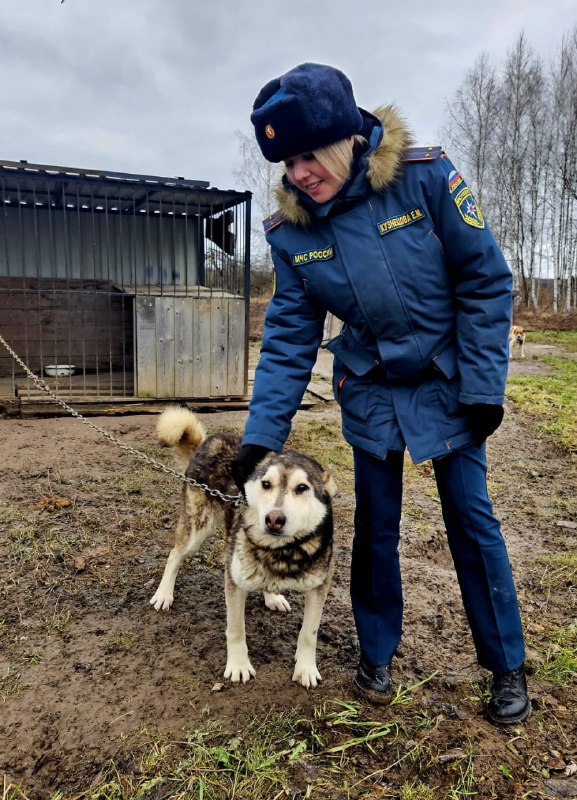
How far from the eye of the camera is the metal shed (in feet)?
23.5

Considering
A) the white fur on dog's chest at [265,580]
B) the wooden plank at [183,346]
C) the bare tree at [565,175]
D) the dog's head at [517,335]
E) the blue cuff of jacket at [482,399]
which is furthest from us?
Answer: the bare tree at [565,175]

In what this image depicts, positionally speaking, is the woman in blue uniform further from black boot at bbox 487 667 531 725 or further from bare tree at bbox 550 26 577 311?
bare tree at bbox 550 26 577 311

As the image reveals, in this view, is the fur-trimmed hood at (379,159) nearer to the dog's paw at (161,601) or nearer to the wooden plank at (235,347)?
the dog's paw at (161,601)

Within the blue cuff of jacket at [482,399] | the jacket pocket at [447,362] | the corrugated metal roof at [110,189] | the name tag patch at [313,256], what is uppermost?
the corrugated metal roof at [110,189]

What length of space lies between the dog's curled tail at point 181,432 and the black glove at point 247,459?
989 mm

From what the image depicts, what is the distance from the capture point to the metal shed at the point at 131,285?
7.15m

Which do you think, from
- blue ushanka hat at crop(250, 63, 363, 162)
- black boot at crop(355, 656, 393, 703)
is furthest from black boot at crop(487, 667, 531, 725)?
blue ushanka hat at crop(250, 63, 363, 162)

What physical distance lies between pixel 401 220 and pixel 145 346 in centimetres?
585

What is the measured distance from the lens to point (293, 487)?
220 cm

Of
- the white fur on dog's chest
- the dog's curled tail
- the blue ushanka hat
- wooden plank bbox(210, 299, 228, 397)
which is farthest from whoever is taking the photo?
wooden plank bbox(210, 299, 228, 397)

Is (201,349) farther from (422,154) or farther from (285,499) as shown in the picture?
(422,154)

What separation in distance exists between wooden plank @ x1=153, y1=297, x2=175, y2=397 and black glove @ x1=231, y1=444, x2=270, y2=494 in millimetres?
5422

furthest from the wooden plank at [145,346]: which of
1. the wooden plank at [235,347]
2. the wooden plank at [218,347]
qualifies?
the wooden plank at [235,347]

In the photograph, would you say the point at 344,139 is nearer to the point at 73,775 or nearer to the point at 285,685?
the point at 285,685
